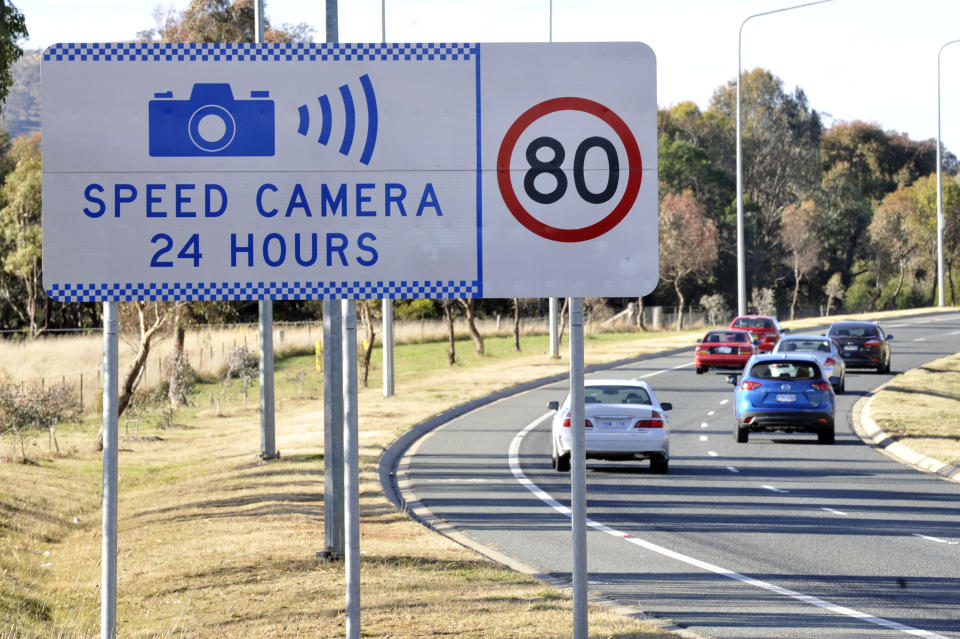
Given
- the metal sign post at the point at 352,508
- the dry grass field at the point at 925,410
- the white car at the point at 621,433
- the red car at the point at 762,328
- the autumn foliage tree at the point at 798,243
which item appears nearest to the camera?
the metal sign post at the point at 352,508

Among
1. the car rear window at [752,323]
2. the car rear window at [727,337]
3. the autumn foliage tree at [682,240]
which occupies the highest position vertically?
the autumn foliage tree at [682,240]

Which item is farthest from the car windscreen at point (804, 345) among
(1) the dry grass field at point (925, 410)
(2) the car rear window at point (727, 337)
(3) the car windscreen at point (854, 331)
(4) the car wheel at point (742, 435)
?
(4) the car wheel at point (742, 435)

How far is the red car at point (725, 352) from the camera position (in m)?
37.9

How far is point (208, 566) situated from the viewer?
1156 centimetres

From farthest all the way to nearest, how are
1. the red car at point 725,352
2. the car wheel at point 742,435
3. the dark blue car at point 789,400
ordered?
the red car at point 725,352 < the car wheel at point 742,435 < the dark blue car at point 789,400

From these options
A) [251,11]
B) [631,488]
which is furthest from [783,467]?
[251,11]

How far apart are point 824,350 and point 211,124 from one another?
1070 inches

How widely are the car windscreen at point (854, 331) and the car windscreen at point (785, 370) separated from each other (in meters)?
14.9

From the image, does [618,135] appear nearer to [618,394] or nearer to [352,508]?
[352,508]

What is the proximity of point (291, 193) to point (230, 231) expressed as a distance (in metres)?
0.39

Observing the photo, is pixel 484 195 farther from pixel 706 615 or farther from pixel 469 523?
pixel 469 523

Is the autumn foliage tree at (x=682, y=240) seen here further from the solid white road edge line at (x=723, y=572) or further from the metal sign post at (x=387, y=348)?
the solid white road edge line at (x=723, y=572)

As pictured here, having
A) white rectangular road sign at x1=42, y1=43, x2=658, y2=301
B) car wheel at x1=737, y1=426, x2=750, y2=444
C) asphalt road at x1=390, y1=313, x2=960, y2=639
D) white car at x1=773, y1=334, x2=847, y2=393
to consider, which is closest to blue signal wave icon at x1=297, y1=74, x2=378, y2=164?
white rectangular road sign at x1=42, y1=43, x2=658, y2=301

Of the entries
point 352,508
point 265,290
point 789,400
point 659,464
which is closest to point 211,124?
point 265,290
